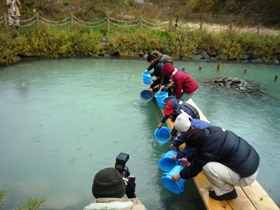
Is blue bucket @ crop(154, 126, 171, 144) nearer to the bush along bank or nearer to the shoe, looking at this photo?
the shoe

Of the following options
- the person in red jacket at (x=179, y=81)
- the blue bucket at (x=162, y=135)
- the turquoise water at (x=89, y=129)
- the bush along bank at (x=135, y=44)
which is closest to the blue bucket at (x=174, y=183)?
the turquoise water at (x=89, y=129)

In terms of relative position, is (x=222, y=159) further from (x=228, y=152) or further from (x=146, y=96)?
(x=146, y=96)

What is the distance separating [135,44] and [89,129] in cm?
626

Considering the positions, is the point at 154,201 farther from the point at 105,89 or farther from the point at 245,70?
the point at 245,70

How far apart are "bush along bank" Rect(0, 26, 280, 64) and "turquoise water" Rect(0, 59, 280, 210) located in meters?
1.08

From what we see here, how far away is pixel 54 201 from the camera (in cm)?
330

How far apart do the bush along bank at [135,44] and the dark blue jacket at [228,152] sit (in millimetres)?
8069

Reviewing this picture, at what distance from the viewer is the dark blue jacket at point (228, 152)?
103 inches

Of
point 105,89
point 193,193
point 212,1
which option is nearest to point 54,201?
point 193,193

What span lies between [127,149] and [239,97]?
3946 millimetres

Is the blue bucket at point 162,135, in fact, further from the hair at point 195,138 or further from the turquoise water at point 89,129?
the hair at point 195,138

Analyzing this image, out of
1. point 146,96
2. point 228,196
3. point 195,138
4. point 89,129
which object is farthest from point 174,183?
point 146,96

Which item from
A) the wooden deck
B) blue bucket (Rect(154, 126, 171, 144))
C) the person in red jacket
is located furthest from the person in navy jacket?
the person in red jacket

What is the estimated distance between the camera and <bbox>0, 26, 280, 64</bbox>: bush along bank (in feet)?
31.3
